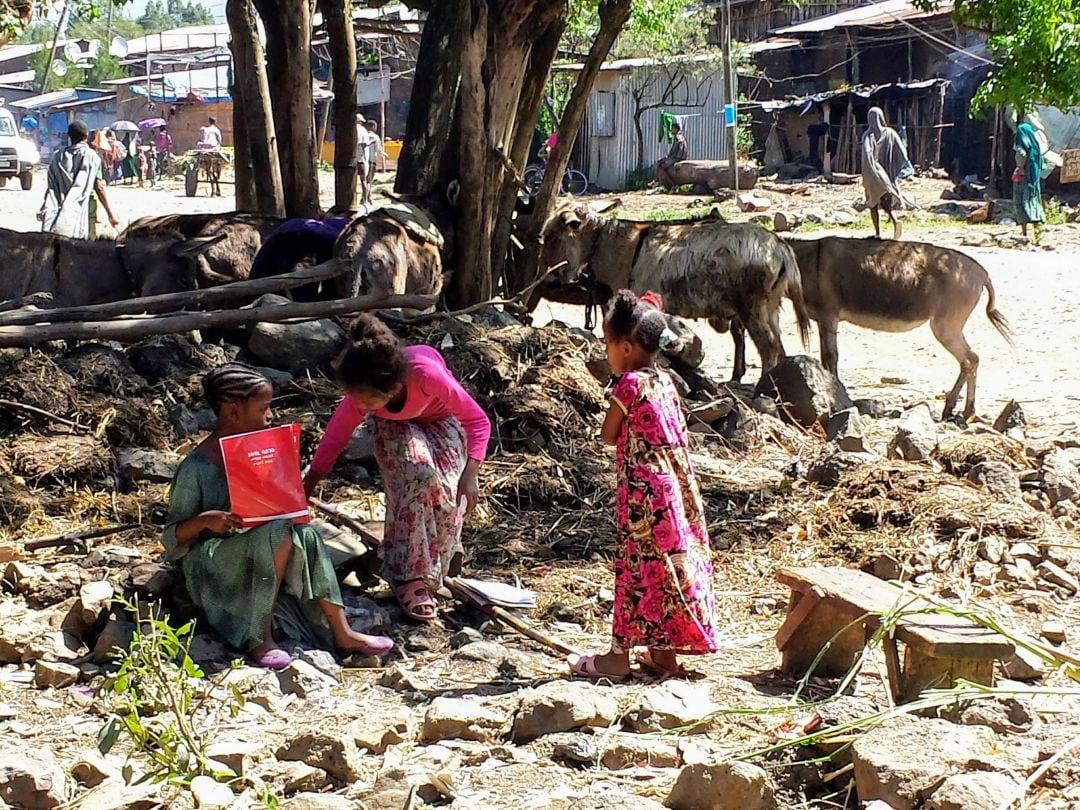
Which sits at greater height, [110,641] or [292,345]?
[292,345]

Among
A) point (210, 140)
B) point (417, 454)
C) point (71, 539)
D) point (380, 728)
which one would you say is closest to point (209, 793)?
point (380, 728)

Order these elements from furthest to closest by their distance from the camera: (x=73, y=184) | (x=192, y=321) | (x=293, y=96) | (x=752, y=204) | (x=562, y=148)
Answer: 1. (x=752, y=204)
2. (x=73, y=184)
3. (x=562, y=148)
4. (x=293, y=96)
5. (x=192, y=321)

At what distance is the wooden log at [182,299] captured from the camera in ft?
24.0

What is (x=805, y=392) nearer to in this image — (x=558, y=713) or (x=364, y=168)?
(x=558, y=713)

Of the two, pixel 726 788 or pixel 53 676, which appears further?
pixel 53 676

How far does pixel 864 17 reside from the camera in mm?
30234

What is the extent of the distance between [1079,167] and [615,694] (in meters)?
20.5

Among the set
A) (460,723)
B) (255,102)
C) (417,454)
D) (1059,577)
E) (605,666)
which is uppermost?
(255,102)

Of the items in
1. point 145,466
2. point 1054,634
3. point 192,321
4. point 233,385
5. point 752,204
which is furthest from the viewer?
point 752,204

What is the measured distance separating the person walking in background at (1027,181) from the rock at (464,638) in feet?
49.7

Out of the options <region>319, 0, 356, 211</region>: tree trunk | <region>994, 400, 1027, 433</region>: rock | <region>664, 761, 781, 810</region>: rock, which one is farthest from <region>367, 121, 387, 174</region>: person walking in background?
<region>664, 761, 781, 810</region>: rock

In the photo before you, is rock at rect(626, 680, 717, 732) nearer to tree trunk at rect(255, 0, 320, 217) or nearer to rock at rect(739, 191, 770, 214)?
tree trunk at rect(255, 0, 320, 217)

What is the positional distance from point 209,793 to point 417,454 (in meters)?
2.00

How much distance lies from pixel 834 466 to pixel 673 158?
23.8 metres
